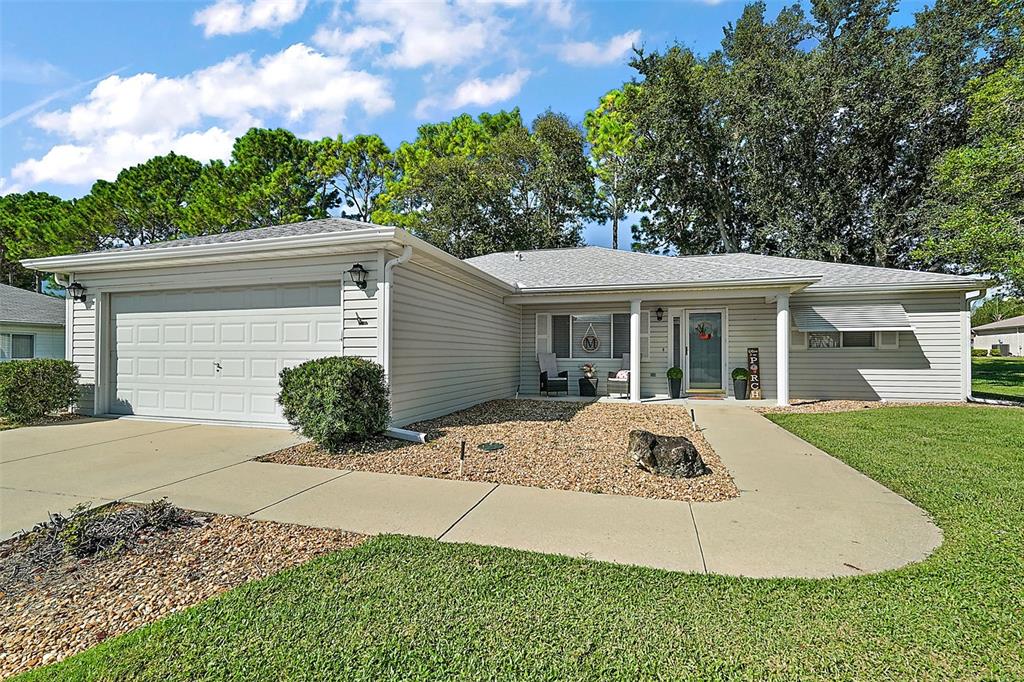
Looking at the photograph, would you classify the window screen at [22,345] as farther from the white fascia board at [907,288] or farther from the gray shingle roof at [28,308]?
the white fascia board at [907,288]

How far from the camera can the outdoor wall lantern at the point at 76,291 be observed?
830cm

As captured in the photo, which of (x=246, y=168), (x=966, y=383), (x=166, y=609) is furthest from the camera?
(x=246, y=168)

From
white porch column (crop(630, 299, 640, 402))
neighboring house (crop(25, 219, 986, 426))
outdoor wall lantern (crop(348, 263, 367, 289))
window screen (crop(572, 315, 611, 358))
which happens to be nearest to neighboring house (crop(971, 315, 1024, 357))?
neighboring house (crop(25, 219, 986, 426))

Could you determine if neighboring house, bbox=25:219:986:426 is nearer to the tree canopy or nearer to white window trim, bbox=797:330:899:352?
white window trim, bbox=797:330:899:352

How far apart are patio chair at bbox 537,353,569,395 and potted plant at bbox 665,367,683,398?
7.85 ft

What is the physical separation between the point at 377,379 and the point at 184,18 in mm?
6269

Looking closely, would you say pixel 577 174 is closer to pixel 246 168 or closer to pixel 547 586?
pixel 246 168

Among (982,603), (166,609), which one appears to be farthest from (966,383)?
(166,609)

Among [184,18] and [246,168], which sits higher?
[246,168]

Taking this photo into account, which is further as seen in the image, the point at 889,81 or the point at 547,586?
the point at 889,81

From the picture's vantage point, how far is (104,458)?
542cm

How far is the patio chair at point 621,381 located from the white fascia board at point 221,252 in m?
6.82

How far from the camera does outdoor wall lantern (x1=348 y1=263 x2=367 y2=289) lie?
659cm

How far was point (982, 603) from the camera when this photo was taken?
246cm
